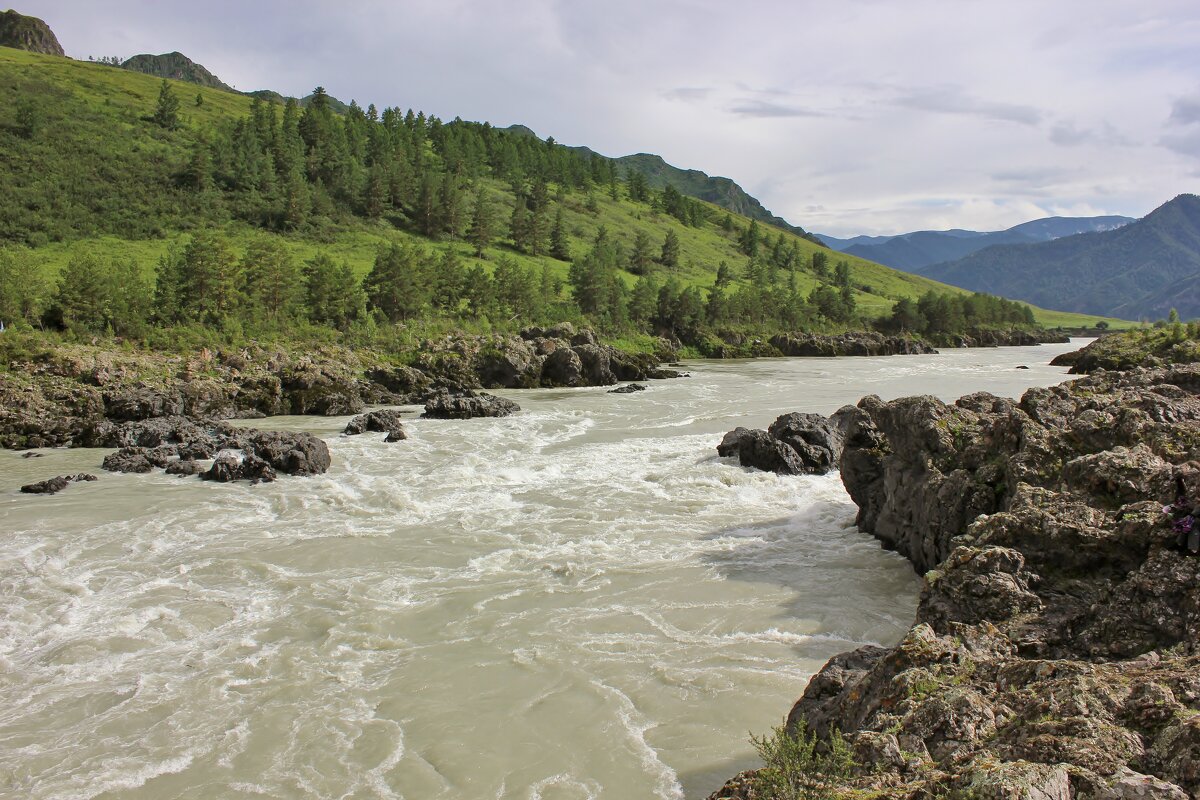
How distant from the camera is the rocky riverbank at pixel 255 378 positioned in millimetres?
33781

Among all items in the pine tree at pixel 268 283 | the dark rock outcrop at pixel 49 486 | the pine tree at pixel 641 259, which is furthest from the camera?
the pine tree at pixel 641 259

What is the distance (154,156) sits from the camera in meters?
92.7

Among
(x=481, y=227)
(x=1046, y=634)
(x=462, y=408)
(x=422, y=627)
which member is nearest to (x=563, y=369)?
(x=462, y=408)

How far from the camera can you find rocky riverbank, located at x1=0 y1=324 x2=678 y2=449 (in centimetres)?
3378

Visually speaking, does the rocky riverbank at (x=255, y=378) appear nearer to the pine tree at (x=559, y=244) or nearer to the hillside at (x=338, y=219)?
the hillside at (x=338, y=219)

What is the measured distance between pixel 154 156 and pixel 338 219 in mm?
24314

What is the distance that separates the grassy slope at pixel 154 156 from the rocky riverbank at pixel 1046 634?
68.3 metres

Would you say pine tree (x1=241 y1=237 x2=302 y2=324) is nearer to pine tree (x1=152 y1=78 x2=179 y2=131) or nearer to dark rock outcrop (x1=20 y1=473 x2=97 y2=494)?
dark rock outcrop (x1=20 y1=473 x2=97 y2=494)

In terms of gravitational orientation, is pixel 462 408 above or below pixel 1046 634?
below

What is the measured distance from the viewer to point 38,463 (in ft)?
91.4

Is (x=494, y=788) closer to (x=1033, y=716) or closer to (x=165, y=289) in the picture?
(x=1033, y=716)

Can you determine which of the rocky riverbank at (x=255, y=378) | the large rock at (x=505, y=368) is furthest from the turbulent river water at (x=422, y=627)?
the large rock at (x=505, y=368)

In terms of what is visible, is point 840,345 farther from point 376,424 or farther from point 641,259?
point 376,424

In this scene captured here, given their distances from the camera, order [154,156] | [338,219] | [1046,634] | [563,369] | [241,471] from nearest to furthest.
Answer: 1. [1046,634]
2. [241,471]
3. [563,369]
4. [154,156]
5. [338,219]
